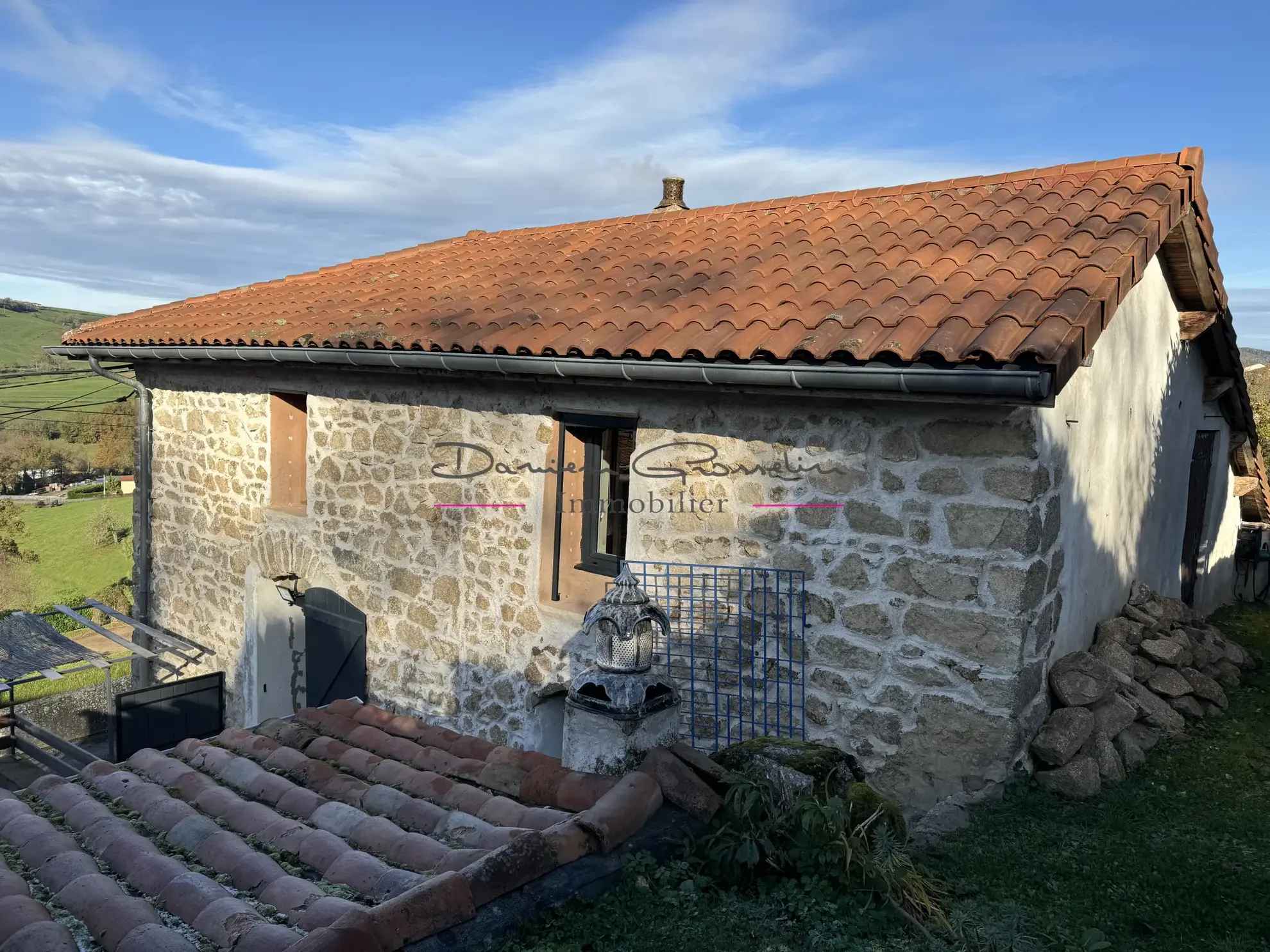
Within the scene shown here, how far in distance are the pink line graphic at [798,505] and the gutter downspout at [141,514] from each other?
7146 millimetres

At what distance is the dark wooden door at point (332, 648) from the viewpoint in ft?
23.8

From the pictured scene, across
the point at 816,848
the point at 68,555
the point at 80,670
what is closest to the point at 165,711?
the point at 80,670

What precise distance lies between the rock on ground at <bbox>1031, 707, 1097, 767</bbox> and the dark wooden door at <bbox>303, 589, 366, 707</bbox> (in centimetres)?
501

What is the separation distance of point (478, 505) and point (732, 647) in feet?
7.20

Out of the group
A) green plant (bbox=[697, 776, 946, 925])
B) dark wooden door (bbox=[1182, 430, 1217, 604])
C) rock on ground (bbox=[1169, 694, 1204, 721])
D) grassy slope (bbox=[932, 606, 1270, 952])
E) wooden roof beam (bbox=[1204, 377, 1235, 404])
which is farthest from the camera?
dark wooden door (bbox=[1182, 430, 1217, 604])

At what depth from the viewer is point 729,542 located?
200 inches

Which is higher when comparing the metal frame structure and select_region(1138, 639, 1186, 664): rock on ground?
select_region(1138, 639, 1186, 664): rock on ground

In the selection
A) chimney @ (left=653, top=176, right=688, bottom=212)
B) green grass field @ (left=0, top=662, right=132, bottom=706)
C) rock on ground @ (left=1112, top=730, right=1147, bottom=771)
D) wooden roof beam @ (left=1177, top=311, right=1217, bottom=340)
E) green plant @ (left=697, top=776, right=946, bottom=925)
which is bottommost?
green grass field @ (left=0, top=662, right=132, bottom=706)

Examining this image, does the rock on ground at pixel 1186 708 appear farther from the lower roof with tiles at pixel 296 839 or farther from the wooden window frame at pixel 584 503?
the lower roof with tiles at pixel 296 839

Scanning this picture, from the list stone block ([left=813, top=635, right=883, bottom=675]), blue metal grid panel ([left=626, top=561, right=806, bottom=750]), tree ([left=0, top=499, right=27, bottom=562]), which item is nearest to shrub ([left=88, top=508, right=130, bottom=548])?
tree ([left=0, top=499, right=27, bottom=562])

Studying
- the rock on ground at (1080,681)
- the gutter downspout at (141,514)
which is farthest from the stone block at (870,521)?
the gutter downspout at (141,514)

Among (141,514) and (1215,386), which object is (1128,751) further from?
(141,514)

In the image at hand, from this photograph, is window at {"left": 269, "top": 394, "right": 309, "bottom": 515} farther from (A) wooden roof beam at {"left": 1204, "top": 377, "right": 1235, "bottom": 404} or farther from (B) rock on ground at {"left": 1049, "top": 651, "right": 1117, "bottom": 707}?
(A) wooden roof beam at {"left": 1204, "top": 377, "right": 1235, "bottom": 404}

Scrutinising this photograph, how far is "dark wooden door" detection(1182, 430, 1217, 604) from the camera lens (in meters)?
8.58
